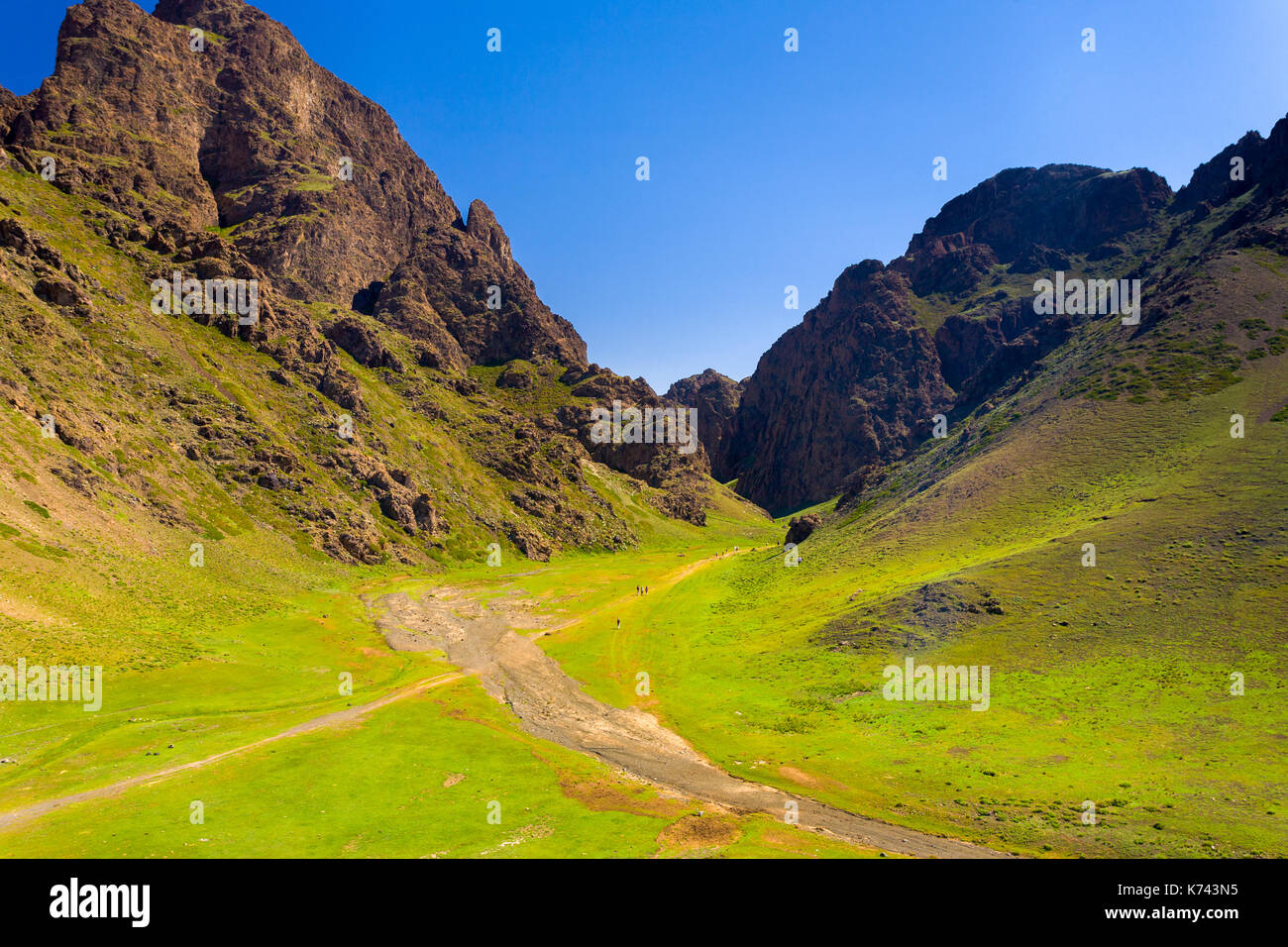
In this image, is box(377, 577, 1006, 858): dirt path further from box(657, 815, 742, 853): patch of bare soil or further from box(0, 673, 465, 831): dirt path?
box(0, 673, 465, 831): dirt path

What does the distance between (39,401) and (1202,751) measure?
132 meters

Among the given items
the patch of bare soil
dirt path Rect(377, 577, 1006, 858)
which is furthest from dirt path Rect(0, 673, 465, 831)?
the patch of bare soil

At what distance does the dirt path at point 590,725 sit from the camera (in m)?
31.2

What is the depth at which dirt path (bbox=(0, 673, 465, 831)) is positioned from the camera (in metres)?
30.2

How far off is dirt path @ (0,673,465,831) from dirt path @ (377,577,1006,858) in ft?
27.0

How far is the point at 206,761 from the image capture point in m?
38.5

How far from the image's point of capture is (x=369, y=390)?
18675 cm

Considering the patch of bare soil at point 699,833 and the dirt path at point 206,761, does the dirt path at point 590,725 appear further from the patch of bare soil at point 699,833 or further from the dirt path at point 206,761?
the dirt path at point 206,761

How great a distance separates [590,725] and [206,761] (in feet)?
85.6

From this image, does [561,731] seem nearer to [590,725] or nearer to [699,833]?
[590,725]

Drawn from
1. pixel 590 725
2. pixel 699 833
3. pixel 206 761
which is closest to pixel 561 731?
pixel 590 725

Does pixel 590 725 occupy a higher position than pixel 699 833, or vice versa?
pixel 699 833

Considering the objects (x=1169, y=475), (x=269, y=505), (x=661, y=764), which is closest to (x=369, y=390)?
(x=269, y=505)

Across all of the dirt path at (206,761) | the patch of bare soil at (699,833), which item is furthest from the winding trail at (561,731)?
the patch of bare soil at (699,833)
